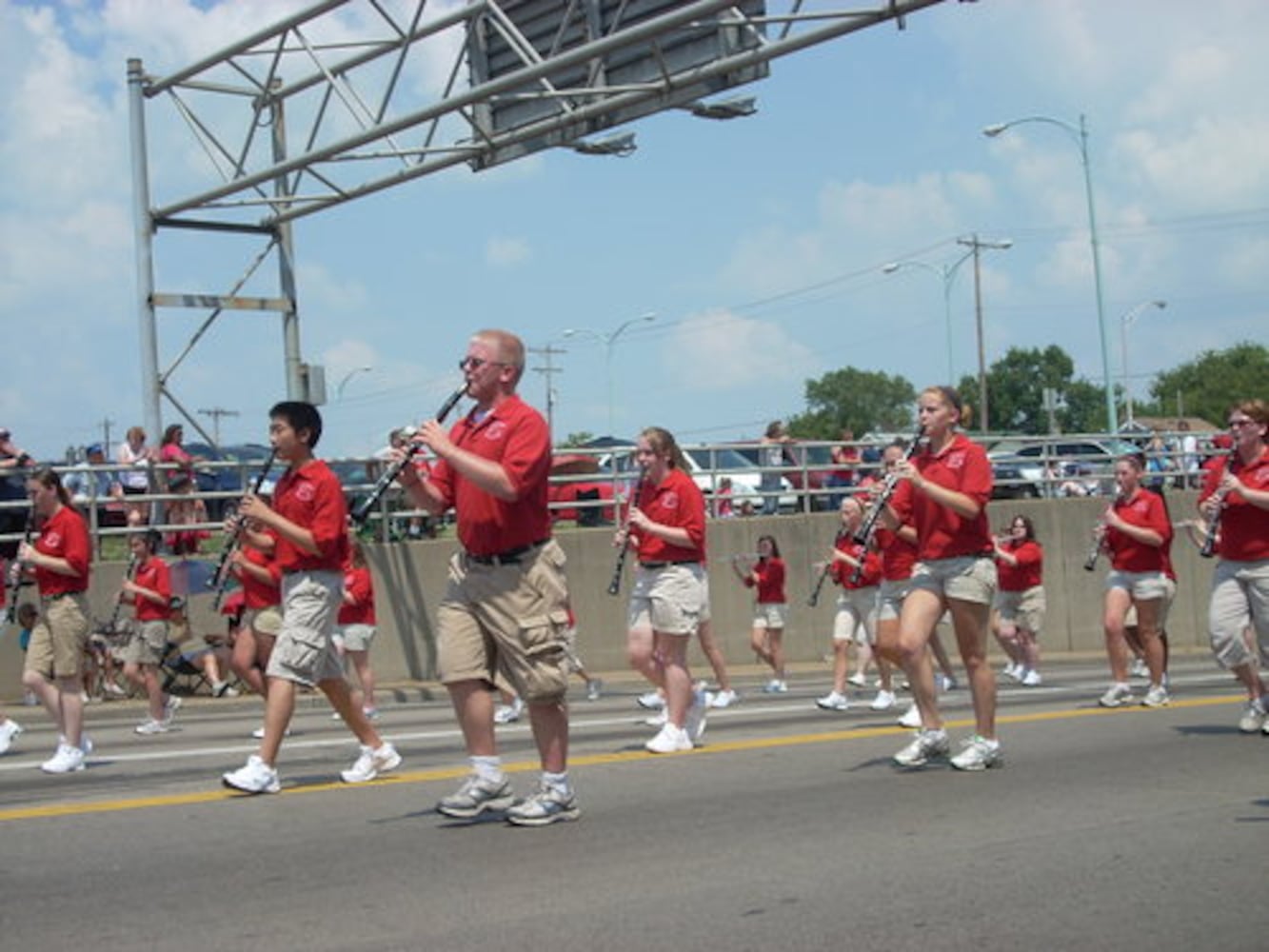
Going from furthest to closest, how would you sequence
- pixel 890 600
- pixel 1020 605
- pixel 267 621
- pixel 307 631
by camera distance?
pixel 1020 605
pixel 890 600
pixel 267 621
pixel 307 631

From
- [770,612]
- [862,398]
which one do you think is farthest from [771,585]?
[862,398]

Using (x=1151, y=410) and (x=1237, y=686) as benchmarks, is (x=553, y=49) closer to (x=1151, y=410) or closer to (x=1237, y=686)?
(x=1237, y=686)

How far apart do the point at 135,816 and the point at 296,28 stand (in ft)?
39.9

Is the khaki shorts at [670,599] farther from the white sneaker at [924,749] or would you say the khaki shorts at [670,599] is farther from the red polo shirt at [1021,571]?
the red polo shirt at [1021,571]

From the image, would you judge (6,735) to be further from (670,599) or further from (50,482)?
(670,599)

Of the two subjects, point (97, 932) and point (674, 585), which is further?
point (674, 585)

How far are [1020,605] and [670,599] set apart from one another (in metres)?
7.83

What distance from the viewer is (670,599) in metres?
11.2

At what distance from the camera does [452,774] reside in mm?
9828

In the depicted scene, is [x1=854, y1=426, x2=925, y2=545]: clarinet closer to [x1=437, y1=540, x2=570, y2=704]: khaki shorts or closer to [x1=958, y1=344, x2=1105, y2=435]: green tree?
[x1=437, y1=540, x2=570, y2=704]: khaki shorts

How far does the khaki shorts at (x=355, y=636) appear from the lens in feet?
48.4

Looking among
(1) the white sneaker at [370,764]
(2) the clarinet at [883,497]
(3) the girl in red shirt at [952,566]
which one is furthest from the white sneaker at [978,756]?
(1) the white sneaker at [370,764]

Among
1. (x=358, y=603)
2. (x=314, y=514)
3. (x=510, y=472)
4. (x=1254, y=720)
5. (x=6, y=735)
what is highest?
(x=510, y=472)

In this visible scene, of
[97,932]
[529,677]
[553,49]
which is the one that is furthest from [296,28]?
[97,932]
